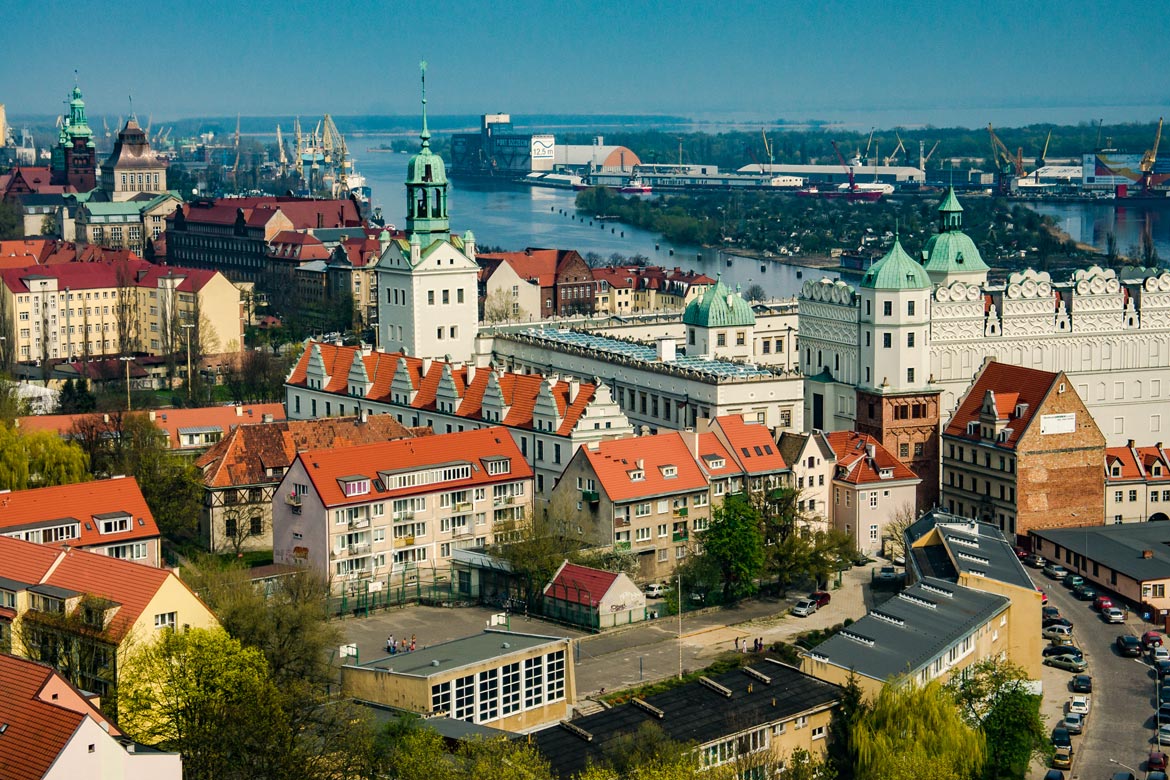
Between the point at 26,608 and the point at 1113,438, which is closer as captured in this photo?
the point at 26,608

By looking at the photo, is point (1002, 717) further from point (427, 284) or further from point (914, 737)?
point (427, 284)

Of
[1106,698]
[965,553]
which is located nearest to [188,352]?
[965,553]

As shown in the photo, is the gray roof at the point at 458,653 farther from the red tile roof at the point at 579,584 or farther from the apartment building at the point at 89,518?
the apartment building at the point at 89,518

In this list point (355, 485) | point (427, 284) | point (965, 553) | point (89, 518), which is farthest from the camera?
point (427, 284)

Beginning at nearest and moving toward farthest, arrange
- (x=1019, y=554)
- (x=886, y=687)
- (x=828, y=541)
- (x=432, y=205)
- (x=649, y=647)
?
(x=886, y=687), (x=649, y=647), (x=828, y=541), (x=1019, y=554), (x=432, y=205)

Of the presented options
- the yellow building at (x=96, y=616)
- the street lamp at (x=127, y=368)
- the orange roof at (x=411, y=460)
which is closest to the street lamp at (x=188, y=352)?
the street lamp at (x=127, y=368)

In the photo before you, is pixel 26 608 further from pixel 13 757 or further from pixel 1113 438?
pixel 1113 438

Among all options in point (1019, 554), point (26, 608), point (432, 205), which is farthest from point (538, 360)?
point (26, 608)

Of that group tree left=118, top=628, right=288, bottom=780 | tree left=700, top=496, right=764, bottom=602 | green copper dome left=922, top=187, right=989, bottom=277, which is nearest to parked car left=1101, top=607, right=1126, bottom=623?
tree left=700, top=496, right=764, bottom=602
